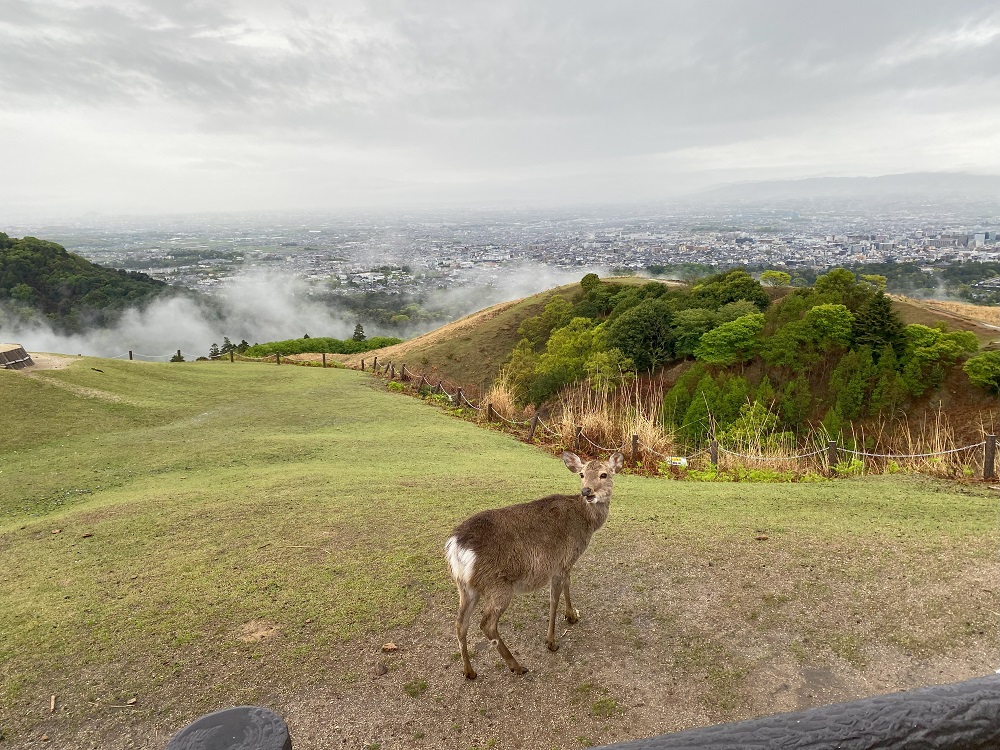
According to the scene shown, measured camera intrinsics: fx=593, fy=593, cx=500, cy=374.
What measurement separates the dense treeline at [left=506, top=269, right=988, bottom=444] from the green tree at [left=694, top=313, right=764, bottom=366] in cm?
5

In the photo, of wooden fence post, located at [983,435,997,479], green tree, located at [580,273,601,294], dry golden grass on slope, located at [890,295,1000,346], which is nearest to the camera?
wooden fence post, located at [983,435,997,479]

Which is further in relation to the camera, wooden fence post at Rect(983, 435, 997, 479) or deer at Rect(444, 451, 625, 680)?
wooden fence post at Rect(983, 435, 997, 479)

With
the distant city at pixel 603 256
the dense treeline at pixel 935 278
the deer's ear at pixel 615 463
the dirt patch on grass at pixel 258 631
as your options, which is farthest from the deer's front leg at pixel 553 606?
the distant city at pixel 603 256

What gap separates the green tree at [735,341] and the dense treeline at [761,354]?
0.05 meters

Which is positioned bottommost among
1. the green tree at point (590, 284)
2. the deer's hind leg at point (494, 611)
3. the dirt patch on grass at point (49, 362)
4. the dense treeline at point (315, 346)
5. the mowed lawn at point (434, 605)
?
the dense treeline at point (315, 346)

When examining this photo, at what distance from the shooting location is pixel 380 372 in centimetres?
2730

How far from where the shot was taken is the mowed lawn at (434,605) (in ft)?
12.9

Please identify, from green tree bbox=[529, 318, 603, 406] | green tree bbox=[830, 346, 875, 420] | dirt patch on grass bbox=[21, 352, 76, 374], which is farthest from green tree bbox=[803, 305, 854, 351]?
dirt patch on grass bbox=[21, 352, 76, 374]

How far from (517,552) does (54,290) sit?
109 meters

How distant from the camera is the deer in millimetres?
4000

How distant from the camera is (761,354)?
1041 inches

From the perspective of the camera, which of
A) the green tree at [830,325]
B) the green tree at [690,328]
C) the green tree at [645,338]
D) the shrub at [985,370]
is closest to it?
the shrub at [985,370]

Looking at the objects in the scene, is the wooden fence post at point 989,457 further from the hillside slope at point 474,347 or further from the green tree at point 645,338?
the hillside slope at point 474,347

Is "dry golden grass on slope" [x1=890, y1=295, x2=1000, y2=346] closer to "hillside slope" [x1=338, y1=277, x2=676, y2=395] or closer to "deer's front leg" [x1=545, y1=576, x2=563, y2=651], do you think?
"hillside slope" [x1=338, y1=277, x2=676, y2=395]
